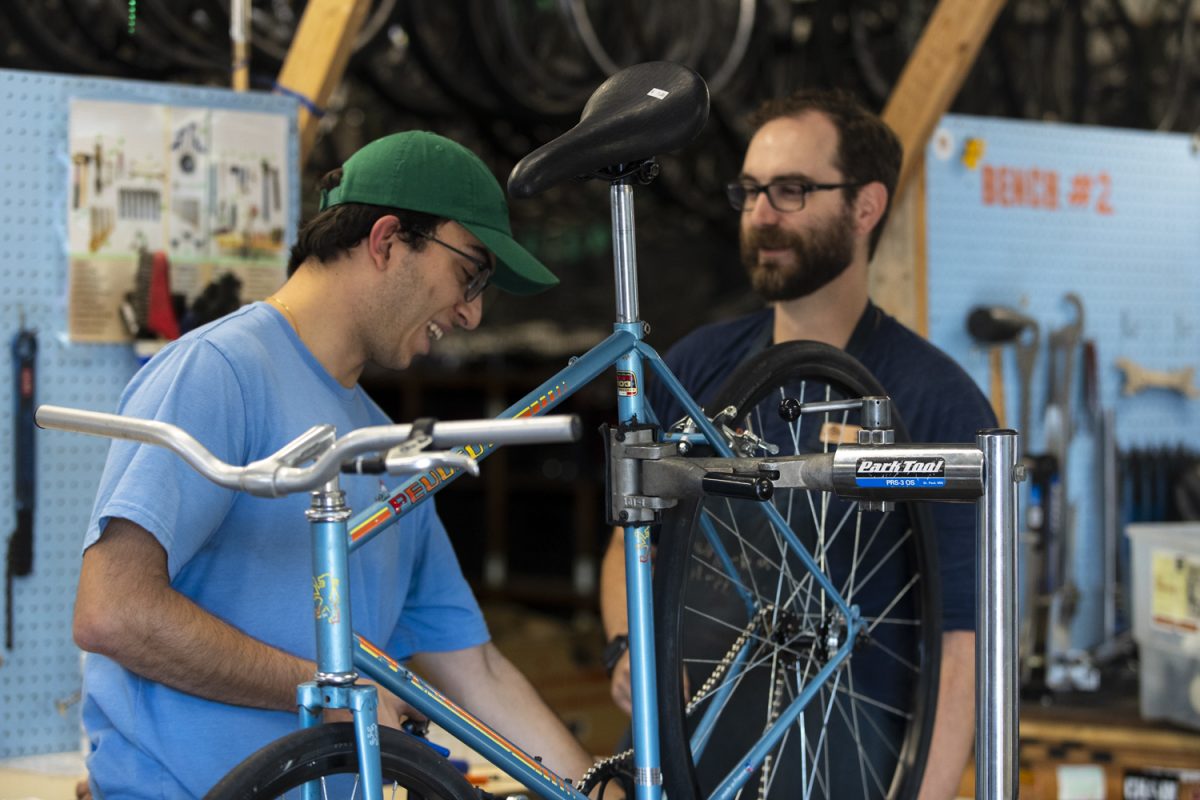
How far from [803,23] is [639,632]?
461cm

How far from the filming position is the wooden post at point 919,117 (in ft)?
10.6

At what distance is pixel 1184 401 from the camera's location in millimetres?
3764

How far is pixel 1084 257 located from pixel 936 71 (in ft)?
2.28

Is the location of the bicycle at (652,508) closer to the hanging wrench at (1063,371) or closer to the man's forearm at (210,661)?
the man's forearm at (210,661)

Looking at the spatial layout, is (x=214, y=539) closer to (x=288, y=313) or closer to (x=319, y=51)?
(x=288, y=313)

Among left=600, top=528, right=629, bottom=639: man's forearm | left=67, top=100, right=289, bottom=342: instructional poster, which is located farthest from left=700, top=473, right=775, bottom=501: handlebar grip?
left=67, top=100, right=289, bottom=342: instructional poster

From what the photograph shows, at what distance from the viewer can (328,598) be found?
1299 mm

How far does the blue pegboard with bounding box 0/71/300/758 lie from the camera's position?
259 centimetres

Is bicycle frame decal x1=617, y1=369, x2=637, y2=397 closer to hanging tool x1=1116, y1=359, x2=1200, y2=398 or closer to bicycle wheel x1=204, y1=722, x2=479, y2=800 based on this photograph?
bicycle wheel x1=204, y1=722, x2=479, y2=800

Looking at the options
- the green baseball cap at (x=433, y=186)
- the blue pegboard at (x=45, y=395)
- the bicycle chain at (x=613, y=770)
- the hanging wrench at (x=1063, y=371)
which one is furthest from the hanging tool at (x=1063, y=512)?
the blue pegboard at (x=45, y=395)

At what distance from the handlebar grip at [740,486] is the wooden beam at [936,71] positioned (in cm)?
187

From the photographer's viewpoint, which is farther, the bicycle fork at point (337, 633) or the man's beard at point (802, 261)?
the man's beard at point (802, 261)

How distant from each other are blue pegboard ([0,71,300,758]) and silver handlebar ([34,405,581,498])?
1.35m

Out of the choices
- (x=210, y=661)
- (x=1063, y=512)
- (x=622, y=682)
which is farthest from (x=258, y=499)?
(x=1063, y=512)
